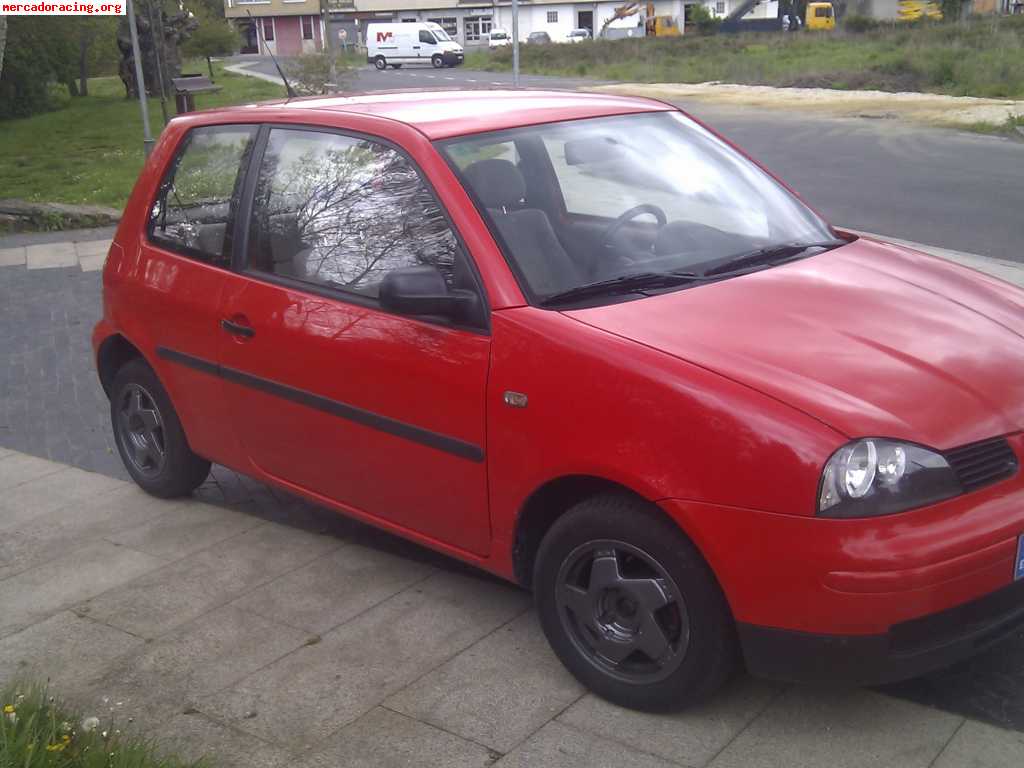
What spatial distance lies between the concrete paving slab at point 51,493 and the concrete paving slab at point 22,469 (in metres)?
0.03

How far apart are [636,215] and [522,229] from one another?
56 centimetres

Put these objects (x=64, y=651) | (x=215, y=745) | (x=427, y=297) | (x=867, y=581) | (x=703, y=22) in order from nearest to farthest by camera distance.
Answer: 1. (x=867, y=581)
2. (x=215, y=745)
3. (x=427, y=297)
4. (x=64, y=651)
5. (x=703, y=22)

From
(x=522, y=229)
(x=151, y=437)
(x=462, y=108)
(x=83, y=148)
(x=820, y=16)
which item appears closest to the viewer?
(x=522, y=229)

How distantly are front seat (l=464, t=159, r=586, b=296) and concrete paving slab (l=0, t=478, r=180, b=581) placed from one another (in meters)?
2.45

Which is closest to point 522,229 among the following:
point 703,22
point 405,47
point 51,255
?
point 51,255

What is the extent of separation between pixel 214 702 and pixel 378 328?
1.30 metres

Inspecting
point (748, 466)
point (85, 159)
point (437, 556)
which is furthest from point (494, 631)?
point (85, 159)

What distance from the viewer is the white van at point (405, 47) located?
187ft

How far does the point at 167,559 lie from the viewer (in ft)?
16.1

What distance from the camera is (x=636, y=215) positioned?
4.23 metres

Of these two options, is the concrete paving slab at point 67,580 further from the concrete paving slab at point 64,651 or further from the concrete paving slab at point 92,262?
the concrete paving slab at point 92,262

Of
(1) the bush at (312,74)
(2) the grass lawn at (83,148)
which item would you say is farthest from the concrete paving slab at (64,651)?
(1) the bush at (312,74)

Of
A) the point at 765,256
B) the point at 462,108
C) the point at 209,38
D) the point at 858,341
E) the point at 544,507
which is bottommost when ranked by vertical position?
the point at 544,507

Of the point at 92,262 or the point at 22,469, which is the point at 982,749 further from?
the point at 92,262
